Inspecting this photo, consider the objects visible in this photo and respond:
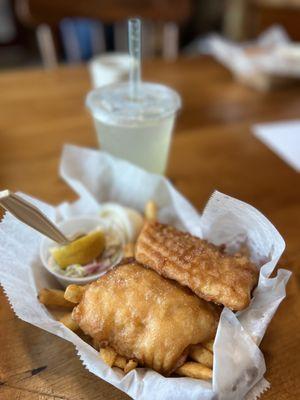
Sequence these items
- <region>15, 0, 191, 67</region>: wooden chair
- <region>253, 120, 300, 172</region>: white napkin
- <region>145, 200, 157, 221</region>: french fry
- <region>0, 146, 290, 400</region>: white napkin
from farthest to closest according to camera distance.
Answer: <region>15, 0, 191, 67</region>: wooden chair → <region>253, 120, 300, 172</region>: white napkin → <region>145, 200, 157, 221</region>: french fry → <region>0, 146, 290, 400</region>: white napkin

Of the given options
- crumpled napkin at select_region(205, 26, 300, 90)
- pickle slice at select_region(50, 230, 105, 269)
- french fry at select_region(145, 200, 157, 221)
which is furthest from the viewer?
crumpled napkin at select_region(205, 26, 300, 90)

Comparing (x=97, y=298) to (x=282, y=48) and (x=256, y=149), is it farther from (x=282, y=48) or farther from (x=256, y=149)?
(x=282, y=48)

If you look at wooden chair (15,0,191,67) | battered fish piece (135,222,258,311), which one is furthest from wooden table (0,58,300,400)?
wooden chair (15,0,191,67)

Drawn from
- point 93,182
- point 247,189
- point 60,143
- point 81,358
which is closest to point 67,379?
point 81,358

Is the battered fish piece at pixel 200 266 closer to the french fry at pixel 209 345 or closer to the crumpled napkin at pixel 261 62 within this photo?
the french fry at pixel 209 345

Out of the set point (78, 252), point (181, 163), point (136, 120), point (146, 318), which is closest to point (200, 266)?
point (146, 318)

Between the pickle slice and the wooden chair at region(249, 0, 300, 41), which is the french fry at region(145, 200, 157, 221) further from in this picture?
the wooden chair at region(249, 0, 300, 41)
